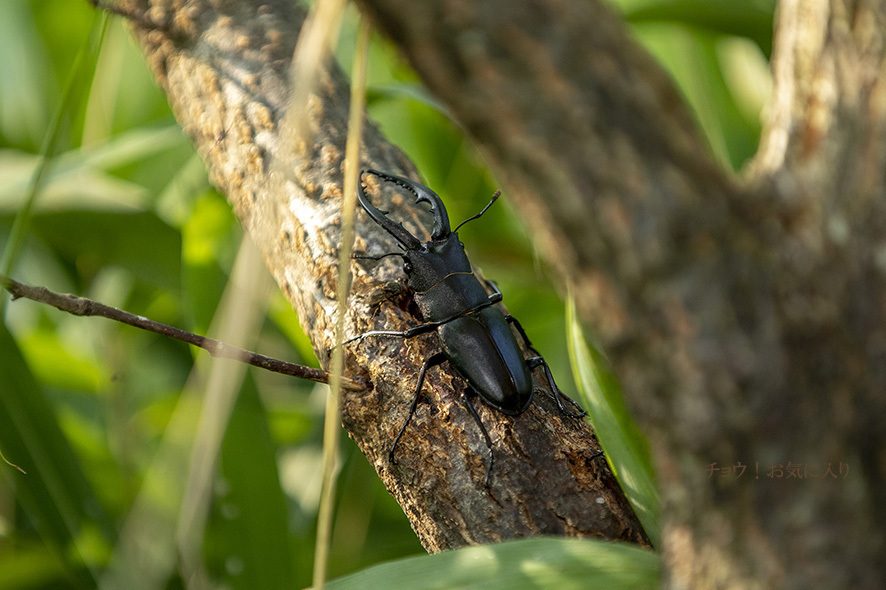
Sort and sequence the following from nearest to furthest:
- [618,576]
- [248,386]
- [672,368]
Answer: [672,368] → [618,576] → [248,386]

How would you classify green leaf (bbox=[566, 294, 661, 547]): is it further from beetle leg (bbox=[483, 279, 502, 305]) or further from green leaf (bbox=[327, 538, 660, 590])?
beetle leg (bbox=[483, 279, 502, 305])

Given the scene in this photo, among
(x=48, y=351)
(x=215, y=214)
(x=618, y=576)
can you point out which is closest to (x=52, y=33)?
(x=48, y=351)

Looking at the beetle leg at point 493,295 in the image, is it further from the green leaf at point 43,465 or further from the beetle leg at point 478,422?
the green leaf at point 43,465

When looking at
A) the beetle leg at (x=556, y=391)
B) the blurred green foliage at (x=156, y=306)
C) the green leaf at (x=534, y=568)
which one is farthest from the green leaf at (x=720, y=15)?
the green leaf at (x=534, y=568)

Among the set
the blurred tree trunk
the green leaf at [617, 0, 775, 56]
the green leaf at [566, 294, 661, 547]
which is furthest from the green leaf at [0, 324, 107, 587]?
the green leaf at [617, 0, 775, 56]

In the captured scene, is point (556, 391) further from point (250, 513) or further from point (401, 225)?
point (250, 513)

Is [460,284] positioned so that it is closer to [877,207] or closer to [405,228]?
[405,228]
